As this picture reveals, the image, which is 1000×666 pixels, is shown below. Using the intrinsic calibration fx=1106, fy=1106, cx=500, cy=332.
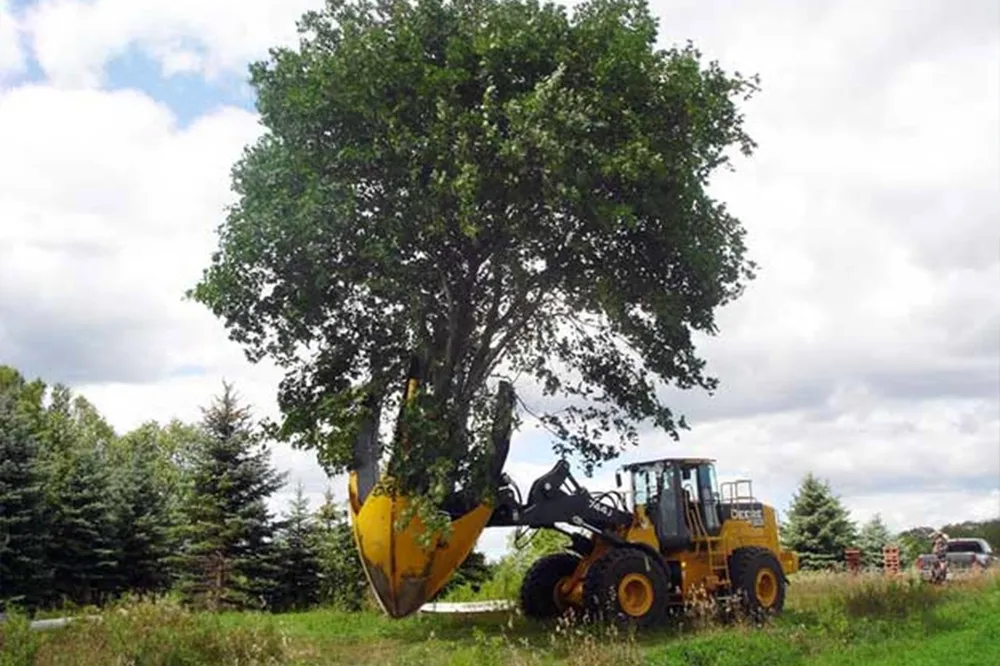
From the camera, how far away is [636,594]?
18781 mm

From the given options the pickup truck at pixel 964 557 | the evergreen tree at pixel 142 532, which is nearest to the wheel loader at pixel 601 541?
the pickup truck at pixel 964 557

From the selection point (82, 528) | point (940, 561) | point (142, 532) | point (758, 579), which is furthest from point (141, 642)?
point (940, 561)

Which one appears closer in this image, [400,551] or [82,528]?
[400,551]

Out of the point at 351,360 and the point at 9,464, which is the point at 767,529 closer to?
the point at 351,360

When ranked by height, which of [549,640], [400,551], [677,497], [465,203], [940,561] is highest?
[465,203]

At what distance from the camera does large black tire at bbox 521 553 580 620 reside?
848 inches

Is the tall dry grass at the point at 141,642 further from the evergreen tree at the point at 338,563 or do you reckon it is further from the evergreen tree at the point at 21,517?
the evergreen tree at the point at 21,517

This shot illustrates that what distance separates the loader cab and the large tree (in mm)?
2015

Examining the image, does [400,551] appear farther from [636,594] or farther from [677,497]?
[677,497]

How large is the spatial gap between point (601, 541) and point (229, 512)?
51.0 ft

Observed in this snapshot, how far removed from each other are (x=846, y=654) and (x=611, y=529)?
546 cm

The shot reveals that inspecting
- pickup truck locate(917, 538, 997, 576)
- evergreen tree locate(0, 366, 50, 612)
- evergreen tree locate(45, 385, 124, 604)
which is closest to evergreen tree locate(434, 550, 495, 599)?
evergreen tree locate(45, 385, 124, 604)

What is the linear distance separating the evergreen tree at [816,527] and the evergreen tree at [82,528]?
2606 cm

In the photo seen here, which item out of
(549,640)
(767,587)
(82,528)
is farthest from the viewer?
(82,528)
